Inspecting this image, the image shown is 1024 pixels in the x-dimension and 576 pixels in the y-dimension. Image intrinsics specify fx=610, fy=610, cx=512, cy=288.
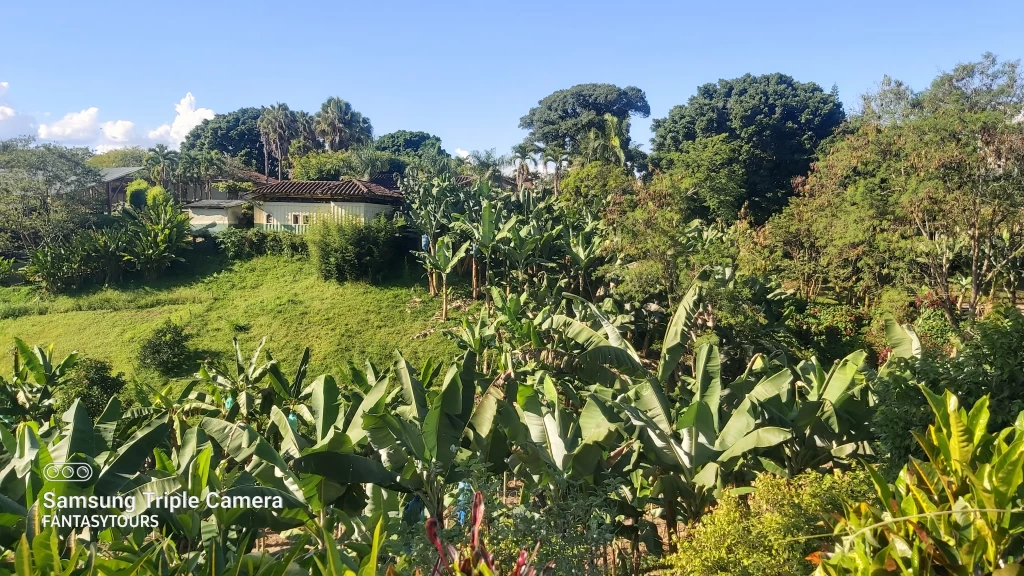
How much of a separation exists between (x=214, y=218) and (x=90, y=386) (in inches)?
624

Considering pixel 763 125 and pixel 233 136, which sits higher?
pixel 233 136

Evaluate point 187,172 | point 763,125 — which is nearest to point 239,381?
point 763,125

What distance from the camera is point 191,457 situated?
475 cm

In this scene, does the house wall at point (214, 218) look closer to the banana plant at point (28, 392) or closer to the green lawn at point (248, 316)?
the green lawn at point (248, 316)

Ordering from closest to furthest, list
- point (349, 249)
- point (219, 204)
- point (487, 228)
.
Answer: point (487, 228) < point (349, 249) < point (219, 204)

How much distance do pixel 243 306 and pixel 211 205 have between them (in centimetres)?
939

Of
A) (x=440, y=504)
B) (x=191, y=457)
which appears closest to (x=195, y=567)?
(x=191, y=457)

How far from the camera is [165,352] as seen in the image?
1631 centimetres

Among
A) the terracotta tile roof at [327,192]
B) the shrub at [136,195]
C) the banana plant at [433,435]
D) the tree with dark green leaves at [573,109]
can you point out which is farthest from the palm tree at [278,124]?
the banana plant at [433,435]

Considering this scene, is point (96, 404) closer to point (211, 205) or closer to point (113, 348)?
point (113, 348)

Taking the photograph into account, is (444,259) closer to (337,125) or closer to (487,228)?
(487,228)

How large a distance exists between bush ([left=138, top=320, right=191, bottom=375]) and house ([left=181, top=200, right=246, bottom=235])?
9.95m

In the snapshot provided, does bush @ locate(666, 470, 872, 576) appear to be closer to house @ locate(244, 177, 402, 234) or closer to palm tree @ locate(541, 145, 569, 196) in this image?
house @ locate(244, 177, 402, 234)

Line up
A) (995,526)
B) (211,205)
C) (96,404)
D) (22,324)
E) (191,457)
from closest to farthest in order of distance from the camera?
1. (995,526)
2. (191,457)
3. (96,404)
4. (22,324)
5. (211,205)
